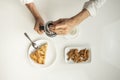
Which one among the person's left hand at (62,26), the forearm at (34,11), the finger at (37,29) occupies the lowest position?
the person's left hand at (62,26)

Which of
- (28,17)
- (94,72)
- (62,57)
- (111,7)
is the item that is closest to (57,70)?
(62,57)

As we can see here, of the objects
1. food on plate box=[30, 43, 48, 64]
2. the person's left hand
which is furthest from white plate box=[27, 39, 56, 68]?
the person's left hand

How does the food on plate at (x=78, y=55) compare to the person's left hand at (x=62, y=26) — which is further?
the food on plate at (x=78, y=55)

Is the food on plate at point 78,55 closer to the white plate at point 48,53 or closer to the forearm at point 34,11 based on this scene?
the white plate at point 48,53

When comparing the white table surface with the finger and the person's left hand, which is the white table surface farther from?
the person's left hand

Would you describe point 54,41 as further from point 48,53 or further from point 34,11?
point 34,11

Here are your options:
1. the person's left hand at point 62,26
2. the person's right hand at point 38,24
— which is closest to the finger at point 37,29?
the person's right hand at point 38,24
